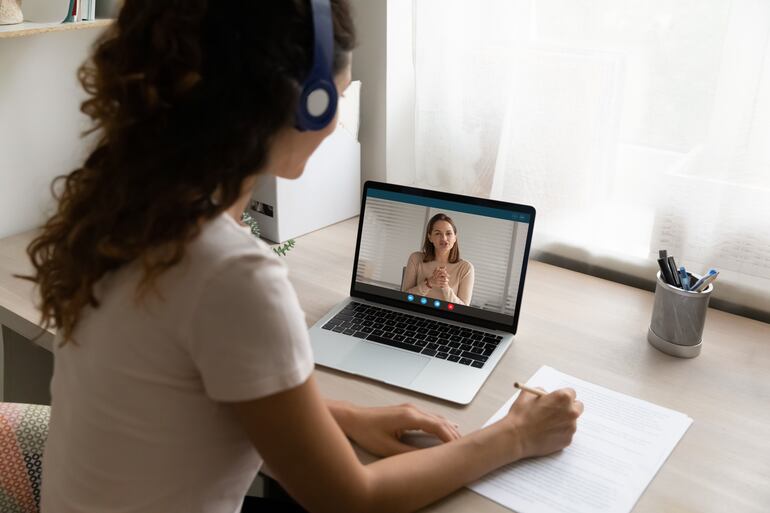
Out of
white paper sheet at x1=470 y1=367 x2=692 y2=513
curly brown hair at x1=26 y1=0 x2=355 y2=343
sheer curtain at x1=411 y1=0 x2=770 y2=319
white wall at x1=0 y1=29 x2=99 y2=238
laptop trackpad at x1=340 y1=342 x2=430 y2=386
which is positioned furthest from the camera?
white wall at x1=0 y1=29 x2=99 y2=238

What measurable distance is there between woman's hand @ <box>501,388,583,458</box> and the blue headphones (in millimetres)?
468

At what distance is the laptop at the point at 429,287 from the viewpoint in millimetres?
1238

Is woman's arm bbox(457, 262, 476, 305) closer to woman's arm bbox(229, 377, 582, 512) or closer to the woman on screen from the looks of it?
the woman on screen

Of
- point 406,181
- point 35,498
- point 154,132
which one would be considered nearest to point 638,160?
point 406,181

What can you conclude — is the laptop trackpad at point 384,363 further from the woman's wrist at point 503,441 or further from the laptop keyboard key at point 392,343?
the woman's wrist at point 503,441

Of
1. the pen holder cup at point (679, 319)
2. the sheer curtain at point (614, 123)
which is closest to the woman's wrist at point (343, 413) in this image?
the pen holder cup at point (679, 319)

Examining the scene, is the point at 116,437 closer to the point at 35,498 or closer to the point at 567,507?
the point at 35,498

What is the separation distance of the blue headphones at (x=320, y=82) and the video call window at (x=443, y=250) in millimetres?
582

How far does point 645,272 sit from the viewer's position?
1.52 meters

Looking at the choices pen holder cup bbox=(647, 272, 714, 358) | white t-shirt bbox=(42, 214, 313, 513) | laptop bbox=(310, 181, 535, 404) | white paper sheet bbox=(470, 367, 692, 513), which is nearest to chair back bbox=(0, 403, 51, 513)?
white t-shirt bbox=(42, 214, 313, 513)

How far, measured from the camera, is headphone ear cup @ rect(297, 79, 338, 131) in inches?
29.6

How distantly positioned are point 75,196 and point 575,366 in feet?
2.59

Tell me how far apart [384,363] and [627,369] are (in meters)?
0.38

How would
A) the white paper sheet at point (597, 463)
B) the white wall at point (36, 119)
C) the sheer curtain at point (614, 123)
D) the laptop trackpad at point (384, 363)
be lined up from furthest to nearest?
1. the white wall at point (36, 119)
2. the sheer curtain at point (614, 123)
3. the laptop trackpad at point (384, 363)
4. the white paper sheet at point (597, 463)
